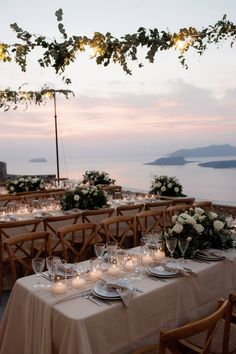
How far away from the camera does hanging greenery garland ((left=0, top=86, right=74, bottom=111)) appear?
946cm

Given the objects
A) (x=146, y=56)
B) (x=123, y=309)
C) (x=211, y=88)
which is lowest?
(x=123, y=309)

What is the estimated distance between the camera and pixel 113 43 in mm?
3711

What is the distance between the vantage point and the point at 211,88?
1021cm

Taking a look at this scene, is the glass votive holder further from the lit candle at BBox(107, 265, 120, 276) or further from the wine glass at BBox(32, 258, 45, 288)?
the wine glass at BBox(32, 258, 45, 288)

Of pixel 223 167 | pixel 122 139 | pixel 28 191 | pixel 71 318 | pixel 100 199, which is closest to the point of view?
pixel 71 318

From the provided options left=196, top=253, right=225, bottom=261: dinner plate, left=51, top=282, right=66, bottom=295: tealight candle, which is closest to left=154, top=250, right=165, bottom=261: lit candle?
left=196, top=253, right=225, bottom=261: dinner plate

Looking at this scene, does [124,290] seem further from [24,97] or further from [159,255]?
[24,97]

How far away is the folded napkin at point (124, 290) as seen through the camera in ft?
7.25

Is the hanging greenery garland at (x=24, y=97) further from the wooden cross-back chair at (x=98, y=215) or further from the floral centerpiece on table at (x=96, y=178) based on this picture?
the wooden cross-back chair at (x=98, y=215)

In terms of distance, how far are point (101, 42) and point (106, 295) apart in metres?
2.55

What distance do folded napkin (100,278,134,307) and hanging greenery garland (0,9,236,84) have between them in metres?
2.29

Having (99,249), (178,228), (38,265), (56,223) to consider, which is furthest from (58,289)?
(56,223)

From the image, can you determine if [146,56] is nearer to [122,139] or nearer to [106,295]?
[106,295]

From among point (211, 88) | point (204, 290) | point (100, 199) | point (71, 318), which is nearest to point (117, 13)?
point (100, 199)
